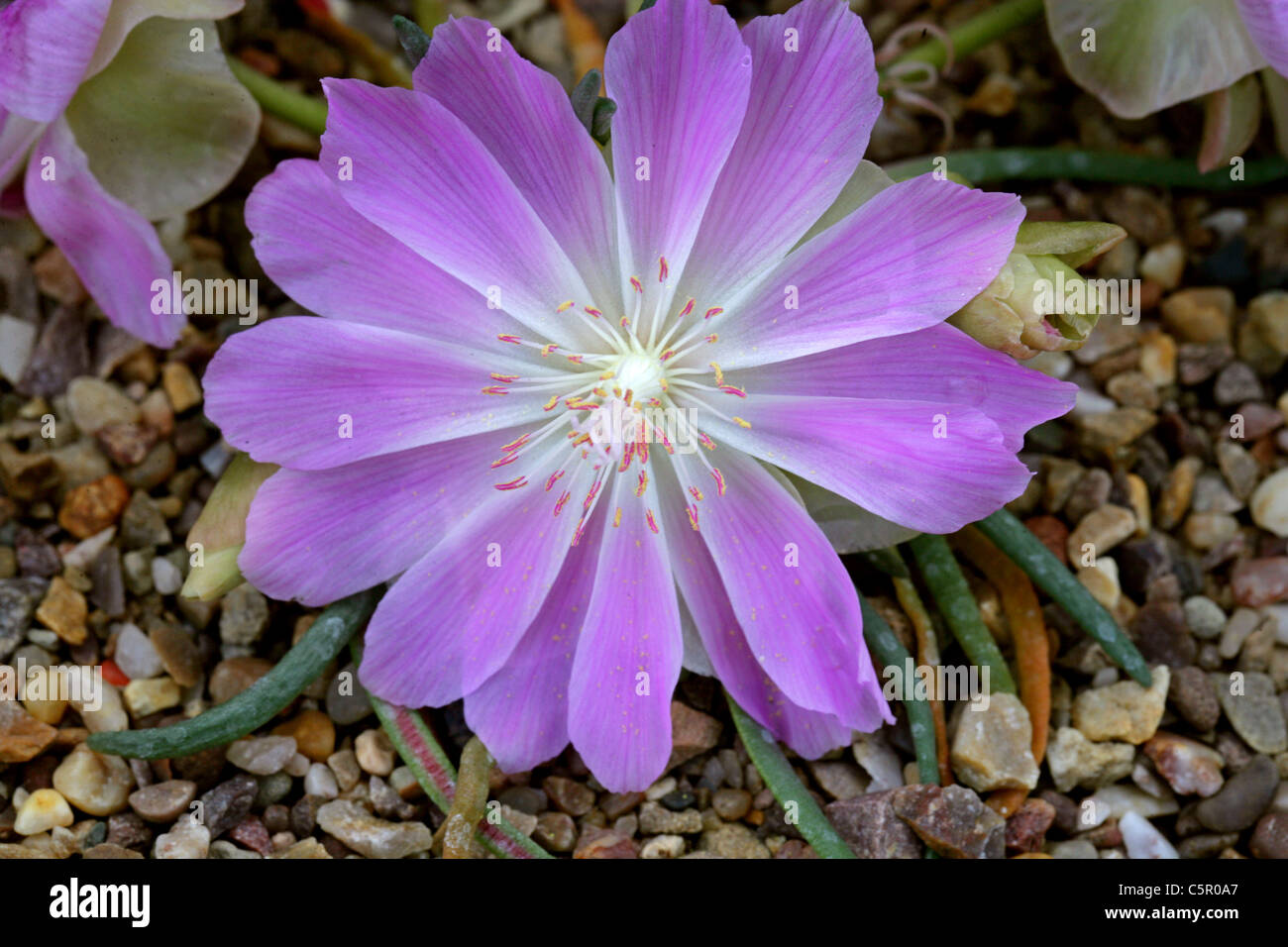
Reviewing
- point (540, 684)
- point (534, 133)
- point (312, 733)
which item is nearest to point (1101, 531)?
point (540, 684)

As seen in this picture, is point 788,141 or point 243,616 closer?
point 788,141

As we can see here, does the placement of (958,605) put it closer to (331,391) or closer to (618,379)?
(618,379)

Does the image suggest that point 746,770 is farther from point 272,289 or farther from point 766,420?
point 272,289

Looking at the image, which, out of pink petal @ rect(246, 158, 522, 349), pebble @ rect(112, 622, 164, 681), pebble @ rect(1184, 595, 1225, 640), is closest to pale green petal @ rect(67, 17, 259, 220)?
pink petal @ rect(246, 158, 522, 349)

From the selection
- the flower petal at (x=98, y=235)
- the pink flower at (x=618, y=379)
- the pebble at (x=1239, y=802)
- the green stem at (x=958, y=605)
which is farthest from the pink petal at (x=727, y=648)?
the flower petal at (x=98, y=235)

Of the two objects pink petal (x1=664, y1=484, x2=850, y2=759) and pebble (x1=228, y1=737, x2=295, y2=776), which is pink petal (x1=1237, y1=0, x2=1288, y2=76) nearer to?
pink petal (x1=664, y1=484, x2=850, y2=759)
